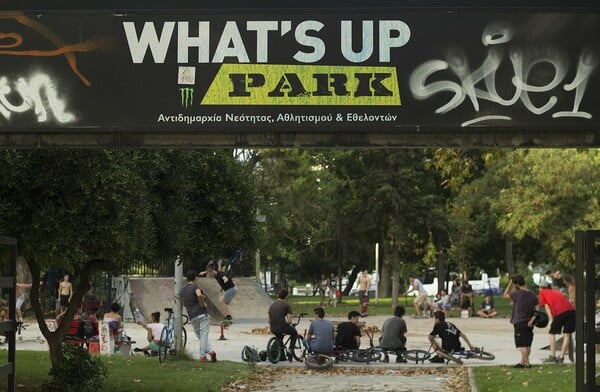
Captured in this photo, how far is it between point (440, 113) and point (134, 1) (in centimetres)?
281

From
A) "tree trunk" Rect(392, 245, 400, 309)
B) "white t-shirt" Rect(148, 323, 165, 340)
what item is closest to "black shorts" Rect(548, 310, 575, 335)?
"white t-shirt" Rect(148, 323, 165, 340)

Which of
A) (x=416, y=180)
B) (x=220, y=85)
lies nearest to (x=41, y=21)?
(x=220, y=85)

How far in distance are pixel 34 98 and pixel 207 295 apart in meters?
29.7

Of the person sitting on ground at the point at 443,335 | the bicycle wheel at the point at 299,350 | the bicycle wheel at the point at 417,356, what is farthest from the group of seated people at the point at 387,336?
the bicycle wheel at the point at 299,350

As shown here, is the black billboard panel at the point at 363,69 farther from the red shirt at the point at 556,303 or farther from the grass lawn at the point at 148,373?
the red shirt at the point at 556,303

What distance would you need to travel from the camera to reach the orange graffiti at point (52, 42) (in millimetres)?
9797

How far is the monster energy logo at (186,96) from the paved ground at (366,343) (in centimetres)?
930

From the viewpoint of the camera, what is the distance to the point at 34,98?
386 inches

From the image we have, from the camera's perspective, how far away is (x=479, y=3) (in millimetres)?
9820

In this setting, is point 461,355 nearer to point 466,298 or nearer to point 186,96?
point 186,96

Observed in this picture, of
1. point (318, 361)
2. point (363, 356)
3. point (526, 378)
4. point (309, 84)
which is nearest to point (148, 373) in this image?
point (318, 361)

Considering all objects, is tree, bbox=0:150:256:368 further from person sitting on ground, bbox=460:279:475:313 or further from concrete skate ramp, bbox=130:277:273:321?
person sitting on ground, bbox=460:279:475:313

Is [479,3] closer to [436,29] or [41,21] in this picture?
[436,29]

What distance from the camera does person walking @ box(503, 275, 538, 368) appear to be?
2111cm
